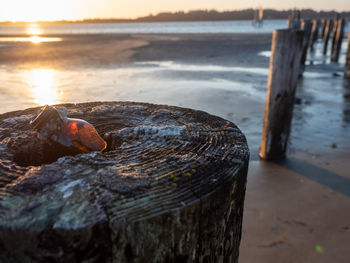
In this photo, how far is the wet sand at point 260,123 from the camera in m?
2.96

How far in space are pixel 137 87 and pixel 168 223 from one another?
29.0 ft

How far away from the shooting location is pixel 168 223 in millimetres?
895

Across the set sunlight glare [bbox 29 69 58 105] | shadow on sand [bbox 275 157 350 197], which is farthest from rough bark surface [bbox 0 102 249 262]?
sunlight glare [bbox 29 69 58 105]

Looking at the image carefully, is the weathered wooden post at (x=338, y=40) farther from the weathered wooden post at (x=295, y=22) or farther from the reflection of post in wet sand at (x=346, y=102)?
the reflection of post in wet sand at (x=346, y=102)

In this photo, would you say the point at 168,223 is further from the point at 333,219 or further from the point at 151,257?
the point at 333,219

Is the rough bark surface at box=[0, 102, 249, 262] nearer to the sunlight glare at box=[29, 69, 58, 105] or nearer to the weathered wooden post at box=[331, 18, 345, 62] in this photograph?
the sunlight glare at box=[29, 69, 58, 105]

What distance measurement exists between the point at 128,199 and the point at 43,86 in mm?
9757

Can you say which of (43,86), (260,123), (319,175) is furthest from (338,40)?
(43,86)

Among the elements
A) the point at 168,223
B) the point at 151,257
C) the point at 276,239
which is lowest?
the point at 276,239

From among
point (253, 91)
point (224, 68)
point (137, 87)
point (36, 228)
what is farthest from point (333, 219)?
point (224, 68)

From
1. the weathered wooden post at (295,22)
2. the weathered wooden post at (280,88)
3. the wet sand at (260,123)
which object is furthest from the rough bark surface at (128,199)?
the weathered wooden post at (295,22)

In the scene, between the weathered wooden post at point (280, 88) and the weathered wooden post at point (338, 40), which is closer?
the weathered wooden post at point (280, 88)

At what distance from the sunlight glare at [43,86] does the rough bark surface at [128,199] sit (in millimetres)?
7101

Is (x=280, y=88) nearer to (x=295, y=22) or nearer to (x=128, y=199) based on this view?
(x=128, y=199)
